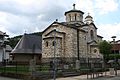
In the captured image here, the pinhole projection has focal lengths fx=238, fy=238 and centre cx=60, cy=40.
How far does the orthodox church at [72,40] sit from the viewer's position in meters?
49.0

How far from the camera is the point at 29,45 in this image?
188 feet

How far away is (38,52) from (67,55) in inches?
328

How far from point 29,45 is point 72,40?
12470mm

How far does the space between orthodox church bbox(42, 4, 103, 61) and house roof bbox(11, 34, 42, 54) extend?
187 inches

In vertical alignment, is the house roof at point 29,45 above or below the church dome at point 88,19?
below

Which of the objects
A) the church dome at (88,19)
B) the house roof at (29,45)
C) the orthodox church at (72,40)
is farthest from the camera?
the church dome at (88,19)

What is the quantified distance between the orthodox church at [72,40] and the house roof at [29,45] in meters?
4.75

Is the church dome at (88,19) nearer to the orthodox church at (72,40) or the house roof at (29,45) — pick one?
the orthodox church at (72,40)

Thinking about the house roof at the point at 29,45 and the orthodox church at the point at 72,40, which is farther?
the house roof at the point at 29,45

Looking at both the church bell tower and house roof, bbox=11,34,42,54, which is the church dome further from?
house roof, bbox=11,34,42,54

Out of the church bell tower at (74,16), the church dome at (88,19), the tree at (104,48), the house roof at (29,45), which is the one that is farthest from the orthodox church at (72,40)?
the house roof at (29,45)

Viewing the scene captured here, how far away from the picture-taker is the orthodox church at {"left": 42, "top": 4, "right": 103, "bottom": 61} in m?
49.0

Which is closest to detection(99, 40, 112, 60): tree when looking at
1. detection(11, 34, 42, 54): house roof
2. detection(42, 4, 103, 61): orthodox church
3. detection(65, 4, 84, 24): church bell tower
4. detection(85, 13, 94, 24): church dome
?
detection(42, 4, 103, 61): orthodox church

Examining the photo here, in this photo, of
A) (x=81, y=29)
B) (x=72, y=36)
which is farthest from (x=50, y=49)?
(x=81, y=29)
